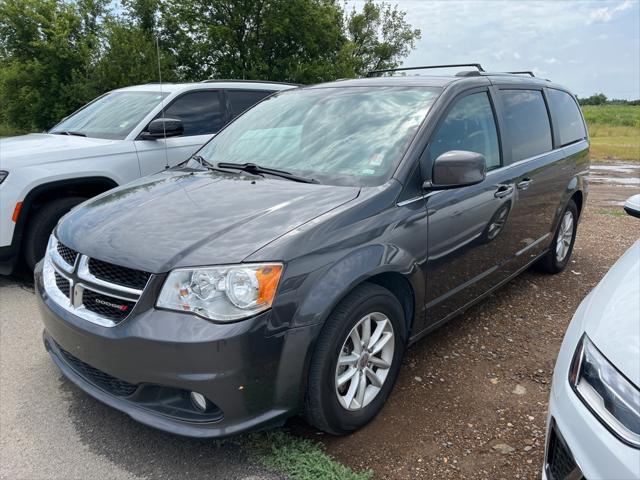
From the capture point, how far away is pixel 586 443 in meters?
1.56

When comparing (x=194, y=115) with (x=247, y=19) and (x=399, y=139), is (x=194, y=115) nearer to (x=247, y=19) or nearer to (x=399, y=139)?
(x=399, y=139)

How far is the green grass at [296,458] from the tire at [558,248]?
10.7 ft

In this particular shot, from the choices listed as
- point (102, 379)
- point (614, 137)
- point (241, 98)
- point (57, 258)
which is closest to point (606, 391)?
point (102, 379)

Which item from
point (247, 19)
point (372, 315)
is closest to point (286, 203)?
point (372, 315)

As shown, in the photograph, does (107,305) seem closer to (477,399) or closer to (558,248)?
(477,399)

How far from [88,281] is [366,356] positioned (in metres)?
1.37

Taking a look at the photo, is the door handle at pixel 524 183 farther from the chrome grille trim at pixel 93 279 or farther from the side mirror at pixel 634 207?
the chrome grille trim at pixel 93 279

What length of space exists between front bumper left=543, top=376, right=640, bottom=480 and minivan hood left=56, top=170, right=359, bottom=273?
127 cm

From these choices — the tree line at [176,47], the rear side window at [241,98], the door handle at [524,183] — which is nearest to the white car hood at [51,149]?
the rear side window at [241,98]

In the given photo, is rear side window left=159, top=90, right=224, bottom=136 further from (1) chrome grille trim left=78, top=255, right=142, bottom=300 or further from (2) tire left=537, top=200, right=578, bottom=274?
(2) tire left=537, top=200, right=578, bottom=274

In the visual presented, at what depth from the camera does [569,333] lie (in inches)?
78.0

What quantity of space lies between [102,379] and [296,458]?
978 mm

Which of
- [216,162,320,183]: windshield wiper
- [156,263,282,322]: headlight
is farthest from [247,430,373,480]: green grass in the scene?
[216,162,320,183]: windshield wiper

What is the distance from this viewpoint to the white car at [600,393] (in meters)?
1.46
